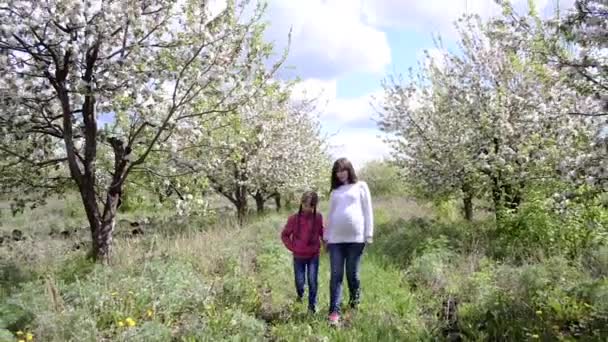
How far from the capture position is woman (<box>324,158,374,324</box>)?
→ 6398 millimetres

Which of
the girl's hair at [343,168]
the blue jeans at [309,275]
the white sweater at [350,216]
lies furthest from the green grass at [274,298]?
the girl's hair at [343,168]

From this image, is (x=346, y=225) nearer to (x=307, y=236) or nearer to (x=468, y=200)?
(x=307, y=236)

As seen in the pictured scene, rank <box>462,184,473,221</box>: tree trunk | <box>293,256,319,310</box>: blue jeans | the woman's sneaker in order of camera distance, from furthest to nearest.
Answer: <box>462,184,473,221</box>: tree trunk
<box>293,256,319,310</box>: blue jeans
the woman's sneaker

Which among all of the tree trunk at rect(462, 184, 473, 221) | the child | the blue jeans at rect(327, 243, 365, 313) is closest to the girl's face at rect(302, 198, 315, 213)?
the child

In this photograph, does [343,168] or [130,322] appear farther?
[343,168]

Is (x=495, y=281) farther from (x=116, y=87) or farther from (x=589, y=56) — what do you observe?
(x=116, y=87)

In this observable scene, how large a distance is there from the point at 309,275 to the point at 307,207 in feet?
2.80

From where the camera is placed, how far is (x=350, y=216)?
6.38 m

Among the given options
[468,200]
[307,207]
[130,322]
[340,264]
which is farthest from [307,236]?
[468,200]

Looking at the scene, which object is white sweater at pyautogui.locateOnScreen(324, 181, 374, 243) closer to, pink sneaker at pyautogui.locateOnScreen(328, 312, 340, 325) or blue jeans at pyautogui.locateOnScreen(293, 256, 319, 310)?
blue jeans at pyautogui.locateOnScreen(293, 256, 319, 310)

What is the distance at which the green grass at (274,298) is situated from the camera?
551 cm

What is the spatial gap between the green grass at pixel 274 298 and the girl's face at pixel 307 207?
3.93 feet

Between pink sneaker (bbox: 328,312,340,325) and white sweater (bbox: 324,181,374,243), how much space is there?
0.82 meters

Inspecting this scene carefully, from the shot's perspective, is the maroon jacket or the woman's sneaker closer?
the woman's sneaker
